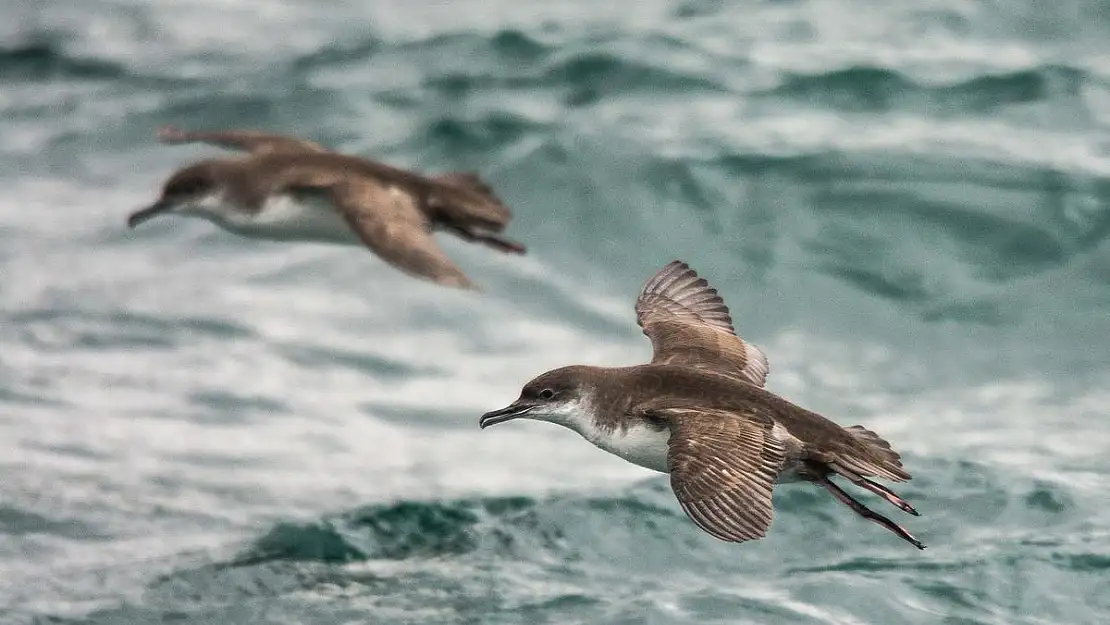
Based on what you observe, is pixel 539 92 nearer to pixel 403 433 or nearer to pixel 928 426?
pixel 403 433

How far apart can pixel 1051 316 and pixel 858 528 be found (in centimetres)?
237

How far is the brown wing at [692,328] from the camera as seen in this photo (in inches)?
324

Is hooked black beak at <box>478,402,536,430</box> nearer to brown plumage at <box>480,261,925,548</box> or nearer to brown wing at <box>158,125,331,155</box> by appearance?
brown plumage at <box>480,261,925,548</box>

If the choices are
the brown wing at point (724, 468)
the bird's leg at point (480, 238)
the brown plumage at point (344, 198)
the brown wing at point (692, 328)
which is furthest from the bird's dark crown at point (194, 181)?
the brown wing at point (724, 468)

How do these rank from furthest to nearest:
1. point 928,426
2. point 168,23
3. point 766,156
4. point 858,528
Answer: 1. point 168,23
2. point 766,156
3. point 928,426
4. point 858,528

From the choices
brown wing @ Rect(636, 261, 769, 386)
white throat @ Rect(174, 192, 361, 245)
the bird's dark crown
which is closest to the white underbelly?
white throat @ Rect(174, 192, 361, 245)

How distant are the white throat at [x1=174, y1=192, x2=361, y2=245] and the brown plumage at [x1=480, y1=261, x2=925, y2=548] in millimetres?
1659

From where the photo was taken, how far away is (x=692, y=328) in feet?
28.0

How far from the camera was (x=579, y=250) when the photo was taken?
12180mm

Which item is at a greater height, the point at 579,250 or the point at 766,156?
the point at 766,156

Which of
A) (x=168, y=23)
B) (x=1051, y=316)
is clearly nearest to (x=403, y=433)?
(x=1051, y=316)

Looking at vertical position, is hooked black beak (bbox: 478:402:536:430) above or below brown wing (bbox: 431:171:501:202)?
below

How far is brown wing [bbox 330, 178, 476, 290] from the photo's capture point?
793 centimetres

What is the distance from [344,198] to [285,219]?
1.62 ft
